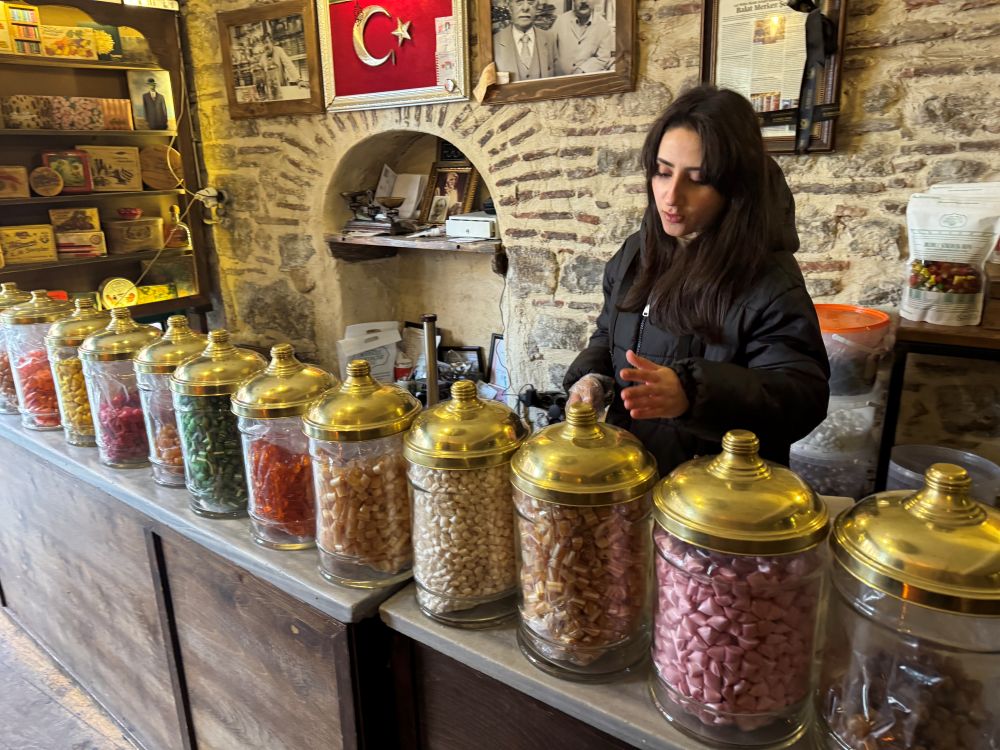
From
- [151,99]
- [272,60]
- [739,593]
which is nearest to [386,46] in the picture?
[272,60]

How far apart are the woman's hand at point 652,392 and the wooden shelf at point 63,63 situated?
3894mm

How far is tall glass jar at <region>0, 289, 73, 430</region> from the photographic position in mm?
1676

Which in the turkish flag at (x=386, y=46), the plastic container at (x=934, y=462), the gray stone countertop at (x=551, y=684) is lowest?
the plastic container at (x=934, y=462)

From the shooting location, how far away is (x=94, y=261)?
13.0 ft

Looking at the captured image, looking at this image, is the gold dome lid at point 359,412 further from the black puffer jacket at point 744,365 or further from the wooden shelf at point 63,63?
the wooden shelf at point 63,63

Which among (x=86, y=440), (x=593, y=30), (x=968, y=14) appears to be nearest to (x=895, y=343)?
(x=968, y=14)

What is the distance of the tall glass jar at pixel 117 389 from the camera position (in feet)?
4.56

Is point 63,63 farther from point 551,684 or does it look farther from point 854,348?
point 551,684

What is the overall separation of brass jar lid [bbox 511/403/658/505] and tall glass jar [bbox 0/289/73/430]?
4.46ft

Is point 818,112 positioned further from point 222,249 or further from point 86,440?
point 222,249

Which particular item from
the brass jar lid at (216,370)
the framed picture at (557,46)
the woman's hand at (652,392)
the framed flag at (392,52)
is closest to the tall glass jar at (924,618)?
the woman's hand at (652,392)

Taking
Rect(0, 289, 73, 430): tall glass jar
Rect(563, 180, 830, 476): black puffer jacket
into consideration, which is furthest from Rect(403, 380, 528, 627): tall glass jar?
Rect(0, 289, 73, 430): tall glass jar

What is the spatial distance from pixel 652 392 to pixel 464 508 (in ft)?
1.06

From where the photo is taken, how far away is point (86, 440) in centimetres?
157
